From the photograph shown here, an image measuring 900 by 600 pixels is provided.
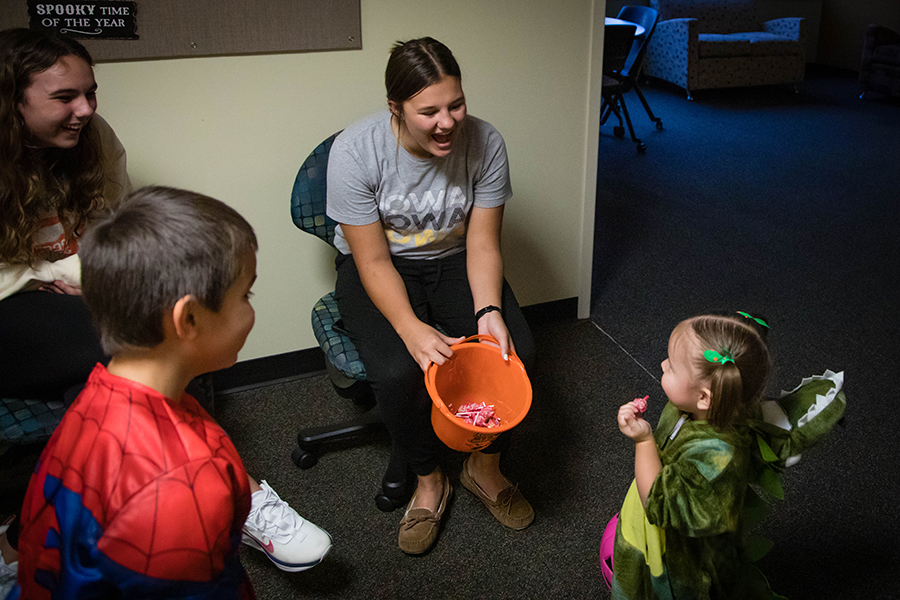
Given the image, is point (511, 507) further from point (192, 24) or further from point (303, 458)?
point (192, 24)

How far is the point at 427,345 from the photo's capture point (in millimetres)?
Answer: 1438

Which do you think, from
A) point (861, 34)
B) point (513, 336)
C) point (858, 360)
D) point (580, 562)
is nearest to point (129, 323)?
point (513, 336)

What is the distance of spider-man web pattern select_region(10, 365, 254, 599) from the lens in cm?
77

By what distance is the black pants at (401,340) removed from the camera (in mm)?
1479

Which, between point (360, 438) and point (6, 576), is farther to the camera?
point (360, 438)

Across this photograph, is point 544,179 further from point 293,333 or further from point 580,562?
point 580,562

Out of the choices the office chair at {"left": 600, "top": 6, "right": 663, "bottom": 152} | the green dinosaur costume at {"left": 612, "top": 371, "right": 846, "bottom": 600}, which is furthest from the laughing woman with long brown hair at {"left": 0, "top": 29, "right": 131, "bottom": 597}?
the office chair at {"left": 600, "top": 6, "right": 663, "bottom": 152}

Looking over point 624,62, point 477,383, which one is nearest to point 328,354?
point 477,383

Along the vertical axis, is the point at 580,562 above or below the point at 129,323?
below

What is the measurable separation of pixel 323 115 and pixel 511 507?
1.17m

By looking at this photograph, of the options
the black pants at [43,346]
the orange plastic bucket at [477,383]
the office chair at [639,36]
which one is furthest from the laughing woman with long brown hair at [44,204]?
the office chair at [639,36]

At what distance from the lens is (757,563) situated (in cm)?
152

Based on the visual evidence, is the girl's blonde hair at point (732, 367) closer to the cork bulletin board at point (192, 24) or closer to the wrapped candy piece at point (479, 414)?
the wrapped candy piece at point (479, 414)

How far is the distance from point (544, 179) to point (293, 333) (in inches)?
38.2
